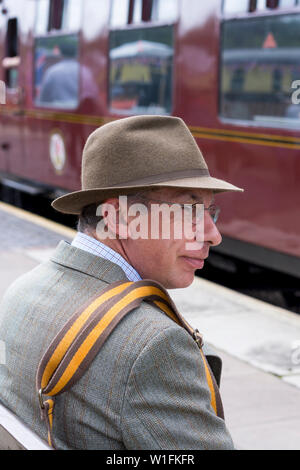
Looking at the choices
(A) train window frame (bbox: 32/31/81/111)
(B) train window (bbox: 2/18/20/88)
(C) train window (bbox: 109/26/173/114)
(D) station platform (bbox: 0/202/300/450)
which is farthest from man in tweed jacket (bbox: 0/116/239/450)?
(B) train window (bbox: 2/18/20/88)

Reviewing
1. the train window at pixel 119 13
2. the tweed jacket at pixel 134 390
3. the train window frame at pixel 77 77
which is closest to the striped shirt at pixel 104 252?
the tweed jacket at pixel 134 390

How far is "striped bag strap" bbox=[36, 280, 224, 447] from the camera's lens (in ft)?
5.36

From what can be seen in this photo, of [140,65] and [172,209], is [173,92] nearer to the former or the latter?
[140,65]

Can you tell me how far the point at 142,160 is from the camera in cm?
183

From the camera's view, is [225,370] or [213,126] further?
→ [213,126]

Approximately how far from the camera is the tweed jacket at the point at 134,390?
161 centimetres

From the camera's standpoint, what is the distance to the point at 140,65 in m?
8.23

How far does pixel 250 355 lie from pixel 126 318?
3520 mm

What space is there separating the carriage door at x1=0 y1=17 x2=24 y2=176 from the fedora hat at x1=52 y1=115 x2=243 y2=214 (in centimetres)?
937

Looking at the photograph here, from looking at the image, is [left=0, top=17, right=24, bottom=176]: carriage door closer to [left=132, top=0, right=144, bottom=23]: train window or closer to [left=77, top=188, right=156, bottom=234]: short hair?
[left=132, top=0, right=144, bottom=23]: train window

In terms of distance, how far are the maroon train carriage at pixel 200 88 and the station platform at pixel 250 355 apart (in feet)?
2.20
